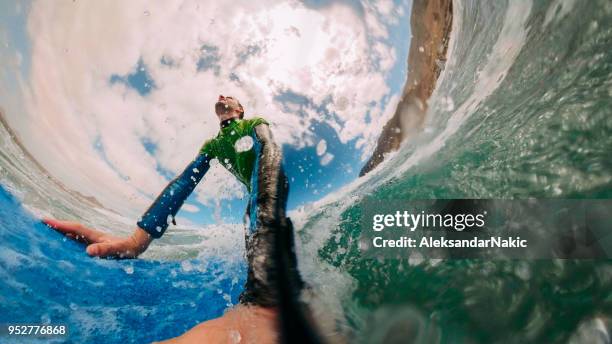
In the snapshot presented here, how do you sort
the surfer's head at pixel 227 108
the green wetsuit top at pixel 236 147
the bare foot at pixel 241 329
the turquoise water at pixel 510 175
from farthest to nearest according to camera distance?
the surfer's head at pixel 227 108 → the green wetsuit top at pixel 236 147 → the turquoise water at pixel 510 175 → the bare foot at pixel 241 329

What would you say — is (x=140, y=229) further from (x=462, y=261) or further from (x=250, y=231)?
(x=462, y=261)

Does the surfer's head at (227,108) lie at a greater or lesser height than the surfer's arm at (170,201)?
greater

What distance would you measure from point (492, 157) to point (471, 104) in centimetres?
127

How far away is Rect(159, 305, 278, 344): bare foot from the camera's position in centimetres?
100

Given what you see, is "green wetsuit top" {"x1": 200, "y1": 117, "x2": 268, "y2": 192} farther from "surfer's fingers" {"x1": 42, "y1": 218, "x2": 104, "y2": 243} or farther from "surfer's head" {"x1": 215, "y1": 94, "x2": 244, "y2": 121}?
"surfer's fingers" {"x1": 42, "y1": 218, "x2": 104, "y2": 243}

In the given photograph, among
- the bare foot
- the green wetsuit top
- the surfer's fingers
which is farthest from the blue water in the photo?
the bare foot

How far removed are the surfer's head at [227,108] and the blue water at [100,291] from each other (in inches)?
69.0

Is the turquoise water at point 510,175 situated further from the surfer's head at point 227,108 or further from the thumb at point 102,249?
the surfer's head at point 227,108

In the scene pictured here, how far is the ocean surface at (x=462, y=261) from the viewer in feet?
4.74

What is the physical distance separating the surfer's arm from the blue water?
1.02 meters

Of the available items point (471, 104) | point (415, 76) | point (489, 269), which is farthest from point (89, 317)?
point (415, 76)

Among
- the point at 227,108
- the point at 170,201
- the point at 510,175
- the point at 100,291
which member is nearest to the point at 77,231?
the point at 170,201

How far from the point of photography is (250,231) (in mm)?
1368

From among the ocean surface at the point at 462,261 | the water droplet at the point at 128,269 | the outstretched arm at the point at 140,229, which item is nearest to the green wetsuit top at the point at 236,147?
the outstretched arm at the point at 140,229
